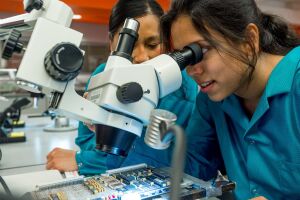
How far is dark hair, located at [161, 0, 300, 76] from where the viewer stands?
2.83ft

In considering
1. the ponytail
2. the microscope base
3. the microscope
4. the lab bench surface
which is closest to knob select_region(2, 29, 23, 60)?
the microscope

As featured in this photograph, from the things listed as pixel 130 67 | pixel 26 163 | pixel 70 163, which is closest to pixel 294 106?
pixel 130 67

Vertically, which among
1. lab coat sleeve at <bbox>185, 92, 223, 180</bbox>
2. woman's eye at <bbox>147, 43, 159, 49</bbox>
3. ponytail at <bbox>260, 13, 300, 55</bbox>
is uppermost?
ponytail at <bbox>260, 13, 300, 55</bbox>

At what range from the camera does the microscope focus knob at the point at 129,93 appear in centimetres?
66

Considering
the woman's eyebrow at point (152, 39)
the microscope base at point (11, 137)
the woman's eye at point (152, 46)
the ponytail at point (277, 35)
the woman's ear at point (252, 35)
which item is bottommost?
the microscope base at point (11, 137)

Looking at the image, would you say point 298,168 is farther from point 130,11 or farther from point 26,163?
point 26,163

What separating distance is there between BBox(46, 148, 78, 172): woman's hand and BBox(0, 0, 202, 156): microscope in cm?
67

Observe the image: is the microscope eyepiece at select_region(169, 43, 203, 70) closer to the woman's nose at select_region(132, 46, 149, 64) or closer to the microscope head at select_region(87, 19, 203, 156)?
the microscope head at select_region(87, 19, 203, 156)

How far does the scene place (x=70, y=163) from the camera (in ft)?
4.41

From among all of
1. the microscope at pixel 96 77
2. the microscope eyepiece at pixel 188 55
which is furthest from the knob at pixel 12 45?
the microscope eyepiece at pixel 188 55

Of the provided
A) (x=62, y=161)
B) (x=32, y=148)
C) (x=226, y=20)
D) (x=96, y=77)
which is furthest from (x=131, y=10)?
(x=32, y=148)

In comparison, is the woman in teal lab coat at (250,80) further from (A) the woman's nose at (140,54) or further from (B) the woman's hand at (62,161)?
(B) the woman's hand at (62,161)

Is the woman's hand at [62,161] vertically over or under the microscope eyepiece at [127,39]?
under

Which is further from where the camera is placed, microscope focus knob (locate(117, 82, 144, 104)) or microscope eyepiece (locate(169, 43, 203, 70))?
microscope eyepiece (locate(169, 43, 203, 70))
